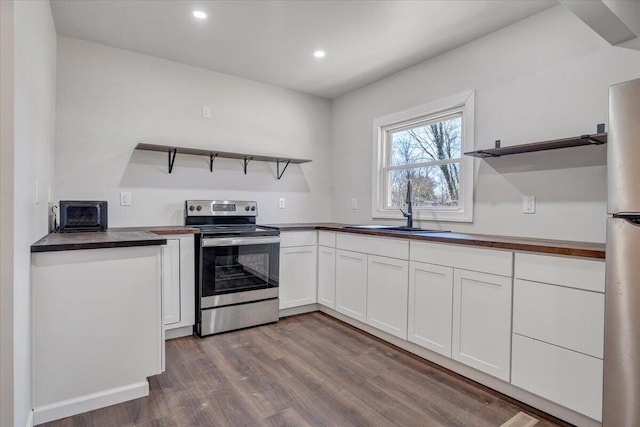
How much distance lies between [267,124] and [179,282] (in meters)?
1.88

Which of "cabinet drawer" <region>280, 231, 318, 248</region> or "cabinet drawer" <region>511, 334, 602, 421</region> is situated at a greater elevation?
"cabinet drawer" <region>280, 231, 318, 248</region>

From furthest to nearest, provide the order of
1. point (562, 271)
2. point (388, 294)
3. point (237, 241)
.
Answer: point (237, 241), point (388, 294), point (562, 271)

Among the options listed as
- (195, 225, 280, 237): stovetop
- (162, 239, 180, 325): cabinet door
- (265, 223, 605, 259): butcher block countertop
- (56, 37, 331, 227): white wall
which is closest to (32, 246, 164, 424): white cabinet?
(162, 239, 180, 325): cabinet door

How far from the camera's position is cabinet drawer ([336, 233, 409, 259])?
255 cm

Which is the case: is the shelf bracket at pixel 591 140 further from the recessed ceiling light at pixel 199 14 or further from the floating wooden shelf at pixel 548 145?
the recessed ceiling light at pixel 199 14

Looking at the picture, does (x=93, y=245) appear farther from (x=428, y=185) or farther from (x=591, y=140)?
(x=591, y=140)

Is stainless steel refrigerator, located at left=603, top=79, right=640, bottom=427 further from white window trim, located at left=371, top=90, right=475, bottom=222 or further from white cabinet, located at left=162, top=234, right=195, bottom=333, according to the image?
white cabinet, located at left=162, top=234, right=195, bottom=333

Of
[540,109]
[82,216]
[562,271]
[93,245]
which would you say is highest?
[540,109]

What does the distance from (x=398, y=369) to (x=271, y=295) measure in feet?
4.36

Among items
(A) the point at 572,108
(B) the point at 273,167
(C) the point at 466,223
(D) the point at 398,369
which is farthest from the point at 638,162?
(B) the point at 273,167

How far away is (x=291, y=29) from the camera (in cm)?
255

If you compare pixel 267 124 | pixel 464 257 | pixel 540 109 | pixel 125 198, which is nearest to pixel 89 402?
pixel 125 198

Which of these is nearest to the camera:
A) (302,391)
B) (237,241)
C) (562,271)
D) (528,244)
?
(562,271)

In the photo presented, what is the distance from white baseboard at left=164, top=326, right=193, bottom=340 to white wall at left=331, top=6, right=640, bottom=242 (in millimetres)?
2190
